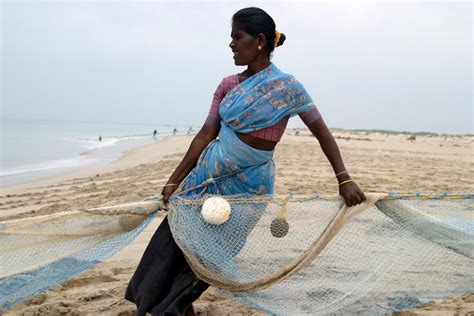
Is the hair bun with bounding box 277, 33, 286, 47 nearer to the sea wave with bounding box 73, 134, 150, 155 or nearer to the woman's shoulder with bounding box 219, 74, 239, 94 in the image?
the woman's shoulder with bounding box 219, 74, 239, 94

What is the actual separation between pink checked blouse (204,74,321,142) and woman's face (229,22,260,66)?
0.15 metres

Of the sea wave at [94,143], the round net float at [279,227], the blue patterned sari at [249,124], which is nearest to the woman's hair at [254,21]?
the blue patterned sari at [249,124]

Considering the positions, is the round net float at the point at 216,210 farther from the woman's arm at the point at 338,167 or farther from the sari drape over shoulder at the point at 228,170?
the woman's arm at the point at 338,167

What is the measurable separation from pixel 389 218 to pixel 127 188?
6.32 m

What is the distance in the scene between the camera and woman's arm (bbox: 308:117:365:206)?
2.38m

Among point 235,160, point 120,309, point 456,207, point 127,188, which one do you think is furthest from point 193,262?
point 127,188

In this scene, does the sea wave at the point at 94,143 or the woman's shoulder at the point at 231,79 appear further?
the sea wave at the point at 94,143

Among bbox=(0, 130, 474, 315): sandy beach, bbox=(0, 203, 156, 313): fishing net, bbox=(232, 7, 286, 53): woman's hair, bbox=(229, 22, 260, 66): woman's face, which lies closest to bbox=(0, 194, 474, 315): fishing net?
bbox=(0, 203, 156, 313): fishing net

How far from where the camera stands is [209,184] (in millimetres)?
2479

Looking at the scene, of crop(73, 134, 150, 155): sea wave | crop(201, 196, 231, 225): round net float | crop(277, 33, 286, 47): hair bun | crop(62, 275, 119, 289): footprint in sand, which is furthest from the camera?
crop(73, 134, 150, 155): sea wave

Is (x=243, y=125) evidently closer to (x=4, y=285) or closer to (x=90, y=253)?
(x=90, y=253)

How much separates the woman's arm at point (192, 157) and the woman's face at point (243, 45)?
16.7 inches

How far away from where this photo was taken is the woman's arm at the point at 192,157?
254 cm

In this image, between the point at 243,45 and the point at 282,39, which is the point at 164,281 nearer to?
the point at 243,45
